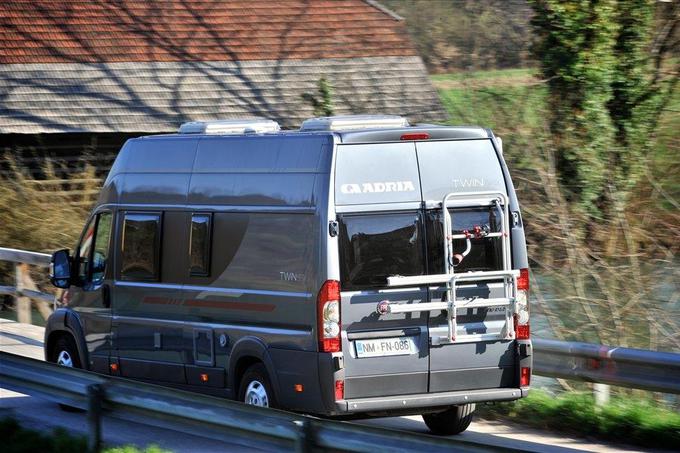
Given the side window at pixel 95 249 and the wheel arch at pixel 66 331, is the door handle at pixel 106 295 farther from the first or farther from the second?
the wheel arch at pixel 66 331

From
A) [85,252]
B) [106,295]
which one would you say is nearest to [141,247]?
[106,295]

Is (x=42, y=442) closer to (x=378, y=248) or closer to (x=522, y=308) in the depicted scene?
(x=378, y=248)

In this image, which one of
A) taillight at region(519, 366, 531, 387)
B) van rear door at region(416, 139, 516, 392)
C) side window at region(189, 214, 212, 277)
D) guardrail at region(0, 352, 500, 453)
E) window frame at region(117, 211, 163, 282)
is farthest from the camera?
window frame at region(117, 211, 163, 282)

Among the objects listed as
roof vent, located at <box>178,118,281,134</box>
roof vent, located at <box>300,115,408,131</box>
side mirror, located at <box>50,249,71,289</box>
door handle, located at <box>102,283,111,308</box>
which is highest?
roof vent, located at <box>178,118,281,134</box>

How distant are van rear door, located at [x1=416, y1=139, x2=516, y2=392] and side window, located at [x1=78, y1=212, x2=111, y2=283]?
3405 mm

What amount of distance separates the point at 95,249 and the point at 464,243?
12.5 feet

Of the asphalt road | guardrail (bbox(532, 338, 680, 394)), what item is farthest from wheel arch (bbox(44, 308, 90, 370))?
guardrail (bbox(532, 338, 680, 394))

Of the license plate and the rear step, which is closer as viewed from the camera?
the license plate

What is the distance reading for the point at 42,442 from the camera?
8.12 meters

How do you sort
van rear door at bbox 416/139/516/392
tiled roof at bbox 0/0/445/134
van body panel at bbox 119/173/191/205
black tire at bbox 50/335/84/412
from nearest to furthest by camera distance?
van rear door at bbox 416/139/516/392 → van body panel at bbox 119/173/191/205 → black tire at bbox 50/335/84/412 → tiled roof at bbox 0/0/445/134

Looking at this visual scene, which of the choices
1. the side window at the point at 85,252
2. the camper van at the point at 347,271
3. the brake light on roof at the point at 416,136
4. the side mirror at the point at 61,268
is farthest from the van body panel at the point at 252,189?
the side mirror at the point at 61,268

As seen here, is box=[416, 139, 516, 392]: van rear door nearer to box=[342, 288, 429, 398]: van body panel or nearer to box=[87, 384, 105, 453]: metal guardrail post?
box=[342, 288, 429, 398]: van body panel

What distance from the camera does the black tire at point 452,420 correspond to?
9367mm

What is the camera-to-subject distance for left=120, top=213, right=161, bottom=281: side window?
9.91m
